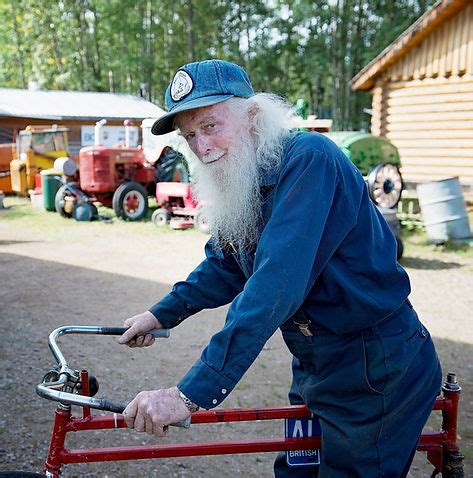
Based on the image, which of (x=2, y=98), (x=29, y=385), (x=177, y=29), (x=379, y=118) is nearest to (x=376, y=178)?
(x=379, y=118)

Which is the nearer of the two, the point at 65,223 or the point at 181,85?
the point at 181,85

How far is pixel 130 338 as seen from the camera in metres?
2.10

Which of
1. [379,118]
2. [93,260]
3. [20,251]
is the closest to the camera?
[93,260]

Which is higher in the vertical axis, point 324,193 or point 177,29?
point 177,29

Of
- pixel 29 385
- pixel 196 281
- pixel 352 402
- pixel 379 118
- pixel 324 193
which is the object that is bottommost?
pixel 29 385

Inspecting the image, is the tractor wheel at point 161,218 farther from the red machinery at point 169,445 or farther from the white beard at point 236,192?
the white beard at point 236,192

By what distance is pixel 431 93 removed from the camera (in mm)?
12797

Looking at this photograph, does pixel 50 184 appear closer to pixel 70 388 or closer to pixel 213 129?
pixel 70 388

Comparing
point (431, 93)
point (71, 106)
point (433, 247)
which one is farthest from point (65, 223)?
point (71, 106)

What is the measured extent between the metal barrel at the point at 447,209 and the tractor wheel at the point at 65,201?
23.6ft

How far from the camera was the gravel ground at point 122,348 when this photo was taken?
343 cm

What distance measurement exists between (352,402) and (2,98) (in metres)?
24.4

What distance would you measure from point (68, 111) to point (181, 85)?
2292cm

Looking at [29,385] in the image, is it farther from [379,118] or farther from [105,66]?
[105,66]
